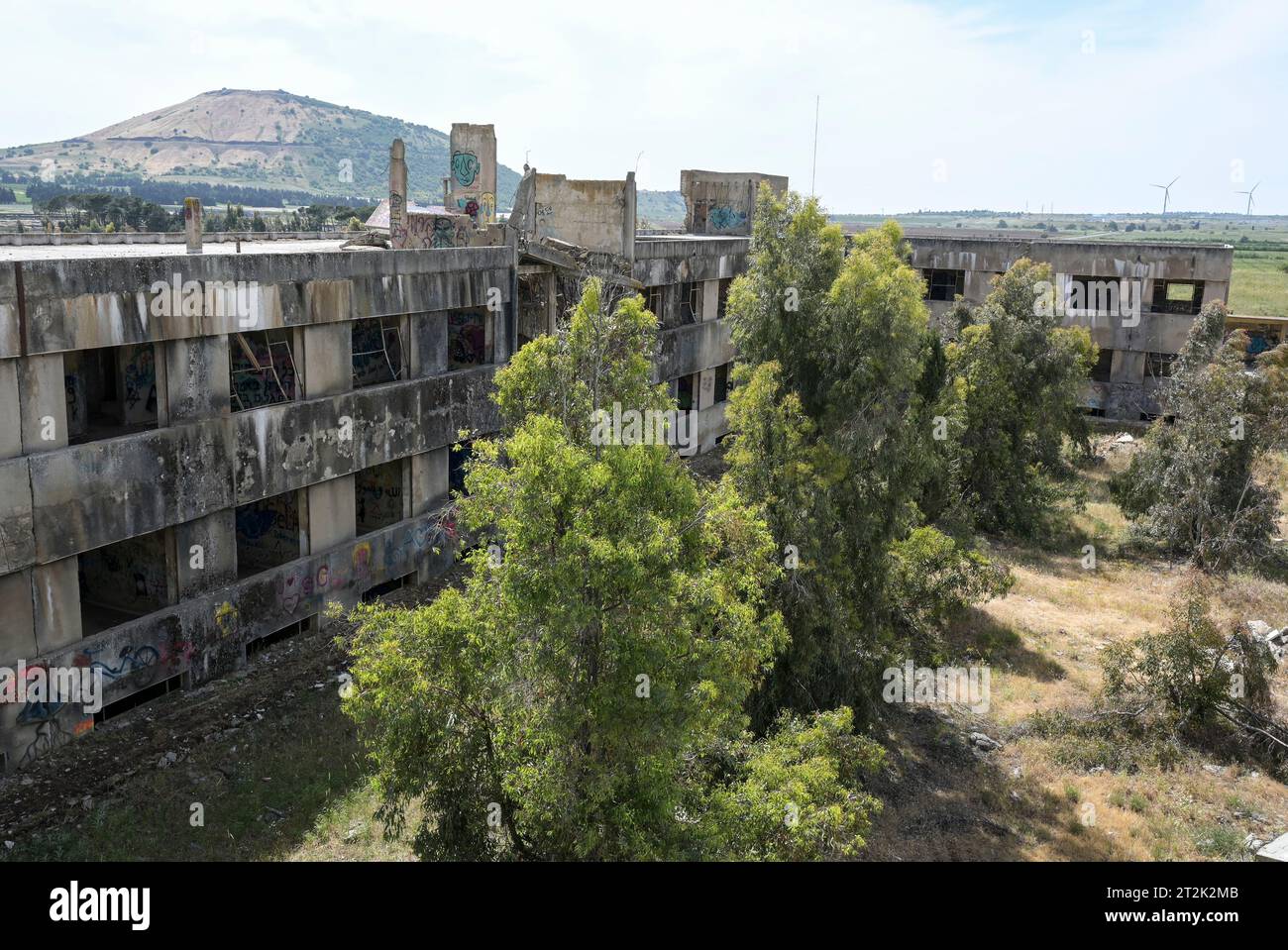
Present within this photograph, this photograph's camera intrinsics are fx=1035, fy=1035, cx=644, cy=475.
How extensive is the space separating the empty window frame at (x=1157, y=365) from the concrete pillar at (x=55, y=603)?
44.5 m

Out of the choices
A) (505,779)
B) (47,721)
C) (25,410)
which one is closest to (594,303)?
(505,779)

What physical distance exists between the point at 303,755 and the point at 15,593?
529 cm

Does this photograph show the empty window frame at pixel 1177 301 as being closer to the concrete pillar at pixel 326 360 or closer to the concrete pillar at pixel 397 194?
the concrete pillar at pixel 397 194

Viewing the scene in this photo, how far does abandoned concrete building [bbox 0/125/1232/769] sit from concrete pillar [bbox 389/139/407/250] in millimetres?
73

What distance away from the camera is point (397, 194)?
26406 millimetres

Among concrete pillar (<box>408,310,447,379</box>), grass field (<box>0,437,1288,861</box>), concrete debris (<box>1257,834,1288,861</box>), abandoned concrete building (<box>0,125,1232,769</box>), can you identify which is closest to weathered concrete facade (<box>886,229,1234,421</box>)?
abandoned concrete building (<box>0,125,1232,769</box>)

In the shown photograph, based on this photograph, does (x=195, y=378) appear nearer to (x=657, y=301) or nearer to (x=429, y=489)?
(x=429, y=489)

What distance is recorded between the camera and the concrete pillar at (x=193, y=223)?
20984mm

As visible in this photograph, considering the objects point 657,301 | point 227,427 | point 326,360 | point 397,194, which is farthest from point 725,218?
point 227,427

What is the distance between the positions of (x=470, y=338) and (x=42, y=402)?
12.6m

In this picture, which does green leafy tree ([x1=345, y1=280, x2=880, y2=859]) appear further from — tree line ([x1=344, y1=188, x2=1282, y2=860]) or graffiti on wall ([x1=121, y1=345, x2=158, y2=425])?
graffiti on wall ([x1=121, y1=345, x2=158, y2=425])

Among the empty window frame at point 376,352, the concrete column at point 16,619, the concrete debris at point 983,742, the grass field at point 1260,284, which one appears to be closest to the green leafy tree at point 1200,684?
the concrete debris at point 983,742

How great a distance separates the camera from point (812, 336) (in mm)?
18547
